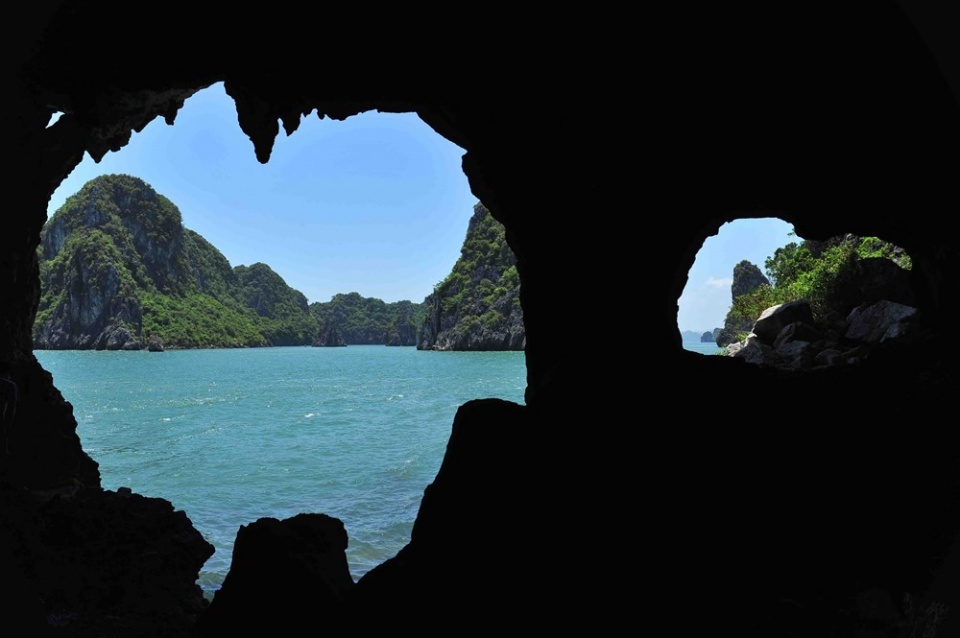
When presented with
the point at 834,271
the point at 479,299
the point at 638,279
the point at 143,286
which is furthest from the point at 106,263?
the point at 638,279

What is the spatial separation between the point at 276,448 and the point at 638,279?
2566cm

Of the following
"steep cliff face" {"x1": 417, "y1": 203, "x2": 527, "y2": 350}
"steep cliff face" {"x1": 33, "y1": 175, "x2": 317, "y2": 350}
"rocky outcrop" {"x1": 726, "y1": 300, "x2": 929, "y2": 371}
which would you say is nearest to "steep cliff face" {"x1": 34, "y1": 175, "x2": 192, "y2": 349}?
"steep cliff face" {"x1": 33, "y1": 175, "x2": 317, "y2": 350}

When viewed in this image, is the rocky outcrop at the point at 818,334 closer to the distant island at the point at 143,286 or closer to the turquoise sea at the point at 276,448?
the turquoise sea at the point at 276,448

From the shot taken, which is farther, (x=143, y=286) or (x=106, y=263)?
(x=143, y=286)

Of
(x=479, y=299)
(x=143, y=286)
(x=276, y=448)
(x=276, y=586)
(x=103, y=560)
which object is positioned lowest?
(x=276, y=448)

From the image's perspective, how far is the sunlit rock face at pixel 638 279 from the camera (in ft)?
17.5

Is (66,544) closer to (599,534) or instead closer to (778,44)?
(599,534)

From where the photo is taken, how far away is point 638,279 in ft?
24.0

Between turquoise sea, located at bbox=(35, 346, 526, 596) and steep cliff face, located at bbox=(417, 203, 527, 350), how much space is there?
61.7m

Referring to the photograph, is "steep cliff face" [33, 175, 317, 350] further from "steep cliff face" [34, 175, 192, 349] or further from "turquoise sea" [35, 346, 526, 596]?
"turquoise sea" [35, 346, 526, 596]

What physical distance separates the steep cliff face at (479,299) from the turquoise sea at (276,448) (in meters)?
61.7

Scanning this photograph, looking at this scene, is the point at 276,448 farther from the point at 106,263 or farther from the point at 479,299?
the point at 106,263

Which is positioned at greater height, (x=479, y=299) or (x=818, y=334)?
(x=479, y=299)

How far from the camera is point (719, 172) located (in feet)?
24.4
